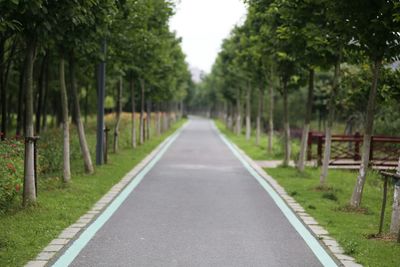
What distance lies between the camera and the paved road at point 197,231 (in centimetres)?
649

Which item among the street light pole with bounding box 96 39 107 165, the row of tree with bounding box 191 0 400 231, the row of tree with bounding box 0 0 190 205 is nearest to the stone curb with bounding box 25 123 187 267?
the row of tree with bounding box 0 0 190 205

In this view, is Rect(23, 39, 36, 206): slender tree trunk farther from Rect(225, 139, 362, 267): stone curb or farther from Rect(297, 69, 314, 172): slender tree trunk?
Rect(297, 69, 314, 172): slender tree trunk

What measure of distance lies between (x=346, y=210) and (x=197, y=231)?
328cm

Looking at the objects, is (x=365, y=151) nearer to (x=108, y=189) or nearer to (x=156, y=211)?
(x=156, y=211)

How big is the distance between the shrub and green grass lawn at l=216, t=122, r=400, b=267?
16.0 feet

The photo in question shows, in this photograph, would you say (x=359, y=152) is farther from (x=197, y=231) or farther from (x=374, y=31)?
(x=197, y=231)

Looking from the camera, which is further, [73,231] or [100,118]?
[100,118]

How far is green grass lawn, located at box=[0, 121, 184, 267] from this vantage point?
259 inches

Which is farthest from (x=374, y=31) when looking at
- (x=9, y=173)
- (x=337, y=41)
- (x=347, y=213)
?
(x=9, y=173)

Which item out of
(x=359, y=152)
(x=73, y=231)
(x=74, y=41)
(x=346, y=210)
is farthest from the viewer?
(x=359, y=152)

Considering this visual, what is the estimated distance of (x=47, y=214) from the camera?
8.77m

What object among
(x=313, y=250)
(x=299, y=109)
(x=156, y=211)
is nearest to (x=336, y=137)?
(x=156, y=211)

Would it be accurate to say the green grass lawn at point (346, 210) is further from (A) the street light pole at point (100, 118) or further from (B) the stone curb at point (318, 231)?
(A) the street light pole at point (100, 118)

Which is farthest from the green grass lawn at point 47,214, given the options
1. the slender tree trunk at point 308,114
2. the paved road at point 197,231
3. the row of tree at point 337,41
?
the slender tree trunk at point 308,114
